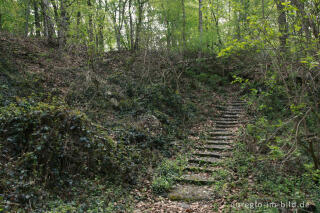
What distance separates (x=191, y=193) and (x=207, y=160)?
1944 mm

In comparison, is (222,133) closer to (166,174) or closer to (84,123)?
(166,174)

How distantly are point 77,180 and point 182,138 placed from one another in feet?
17.0

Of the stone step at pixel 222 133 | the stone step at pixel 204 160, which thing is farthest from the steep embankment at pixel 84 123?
the stone step at pixel 204 160

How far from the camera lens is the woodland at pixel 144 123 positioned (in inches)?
195

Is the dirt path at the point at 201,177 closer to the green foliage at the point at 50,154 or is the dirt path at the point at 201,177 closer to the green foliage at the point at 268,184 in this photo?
the green foliage at the point at 268,184

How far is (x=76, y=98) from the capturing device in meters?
9.00

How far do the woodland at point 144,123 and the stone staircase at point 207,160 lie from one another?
0.67 ft

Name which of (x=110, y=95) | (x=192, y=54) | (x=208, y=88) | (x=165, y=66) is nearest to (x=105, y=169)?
(x=110, y=95)

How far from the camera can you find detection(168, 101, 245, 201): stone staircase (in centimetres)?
600

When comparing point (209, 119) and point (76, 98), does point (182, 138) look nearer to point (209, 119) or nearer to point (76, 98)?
point (209, 119)

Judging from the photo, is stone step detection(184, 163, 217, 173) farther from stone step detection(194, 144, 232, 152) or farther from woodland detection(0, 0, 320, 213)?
stone step detection(194, 144, 232, 152)

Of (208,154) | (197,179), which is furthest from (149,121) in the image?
(197,179)

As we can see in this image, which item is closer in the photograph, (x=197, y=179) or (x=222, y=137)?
(x=197, y=179)

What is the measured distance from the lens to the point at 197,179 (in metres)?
6.59
